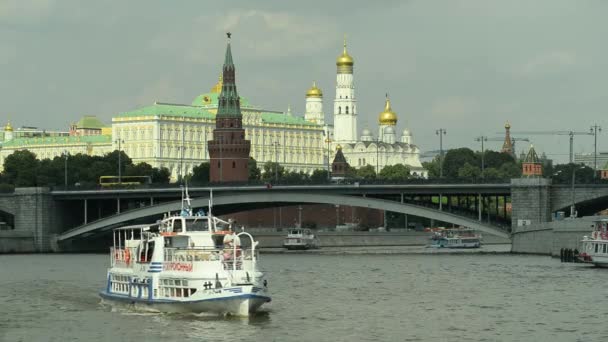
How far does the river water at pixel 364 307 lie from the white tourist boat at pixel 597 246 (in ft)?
2.16

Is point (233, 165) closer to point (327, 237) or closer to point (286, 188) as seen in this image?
point (327, 237)

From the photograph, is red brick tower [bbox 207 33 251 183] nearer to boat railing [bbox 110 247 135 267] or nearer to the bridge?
the bridge

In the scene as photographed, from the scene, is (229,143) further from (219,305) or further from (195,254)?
(219,305)

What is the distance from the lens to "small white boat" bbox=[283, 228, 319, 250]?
140m

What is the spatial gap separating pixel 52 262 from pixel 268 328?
53723 millimetres

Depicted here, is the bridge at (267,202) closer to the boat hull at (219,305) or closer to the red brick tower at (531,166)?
the red brick tower at (531,166)

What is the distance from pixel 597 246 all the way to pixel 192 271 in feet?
120

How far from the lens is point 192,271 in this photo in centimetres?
6334

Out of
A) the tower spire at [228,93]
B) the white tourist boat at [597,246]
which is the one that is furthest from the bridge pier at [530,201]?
the tower spire at [228,93]

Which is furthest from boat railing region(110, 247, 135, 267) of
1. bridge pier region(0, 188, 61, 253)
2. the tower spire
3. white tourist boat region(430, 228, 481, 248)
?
the tower spire

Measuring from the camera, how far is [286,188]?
124438mm

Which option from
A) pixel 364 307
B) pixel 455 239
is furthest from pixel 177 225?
pixel 455 239

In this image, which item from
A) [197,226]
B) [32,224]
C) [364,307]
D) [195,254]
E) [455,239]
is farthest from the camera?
[455,239]

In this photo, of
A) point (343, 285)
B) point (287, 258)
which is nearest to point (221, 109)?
point (287, 258)
